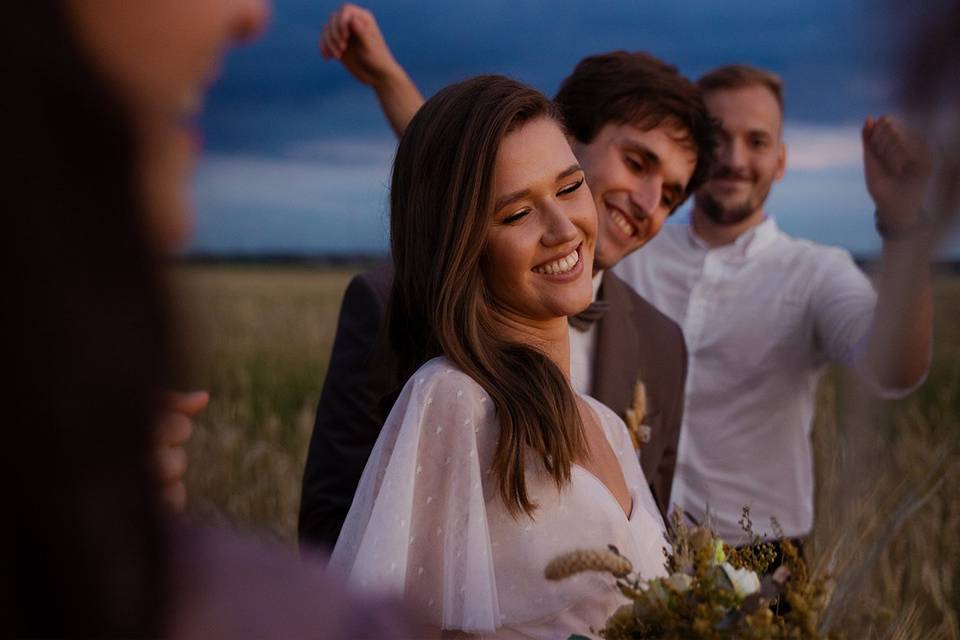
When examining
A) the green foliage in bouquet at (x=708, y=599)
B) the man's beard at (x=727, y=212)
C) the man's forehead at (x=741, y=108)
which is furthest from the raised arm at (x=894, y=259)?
the man's forehead at (x=741, y=108)

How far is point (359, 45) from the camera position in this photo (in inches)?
174

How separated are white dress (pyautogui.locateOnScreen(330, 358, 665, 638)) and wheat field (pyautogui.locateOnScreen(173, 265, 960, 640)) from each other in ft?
1.43

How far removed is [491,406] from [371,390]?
113 centimetres

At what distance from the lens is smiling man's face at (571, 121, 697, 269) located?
13.8ft

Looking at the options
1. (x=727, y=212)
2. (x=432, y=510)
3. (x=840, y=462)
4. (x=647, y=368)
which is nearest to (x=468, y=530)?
(x=432, y=510)

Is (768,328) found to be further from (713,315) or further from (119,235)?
(119,235)

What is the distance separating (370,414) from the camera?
146 inches

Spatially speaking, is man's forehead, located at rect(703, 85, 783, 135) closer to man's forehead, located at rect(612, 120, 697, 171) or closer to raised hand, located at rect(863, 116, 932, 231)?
man's forehead, located at rect(612, 120, 697, 171)

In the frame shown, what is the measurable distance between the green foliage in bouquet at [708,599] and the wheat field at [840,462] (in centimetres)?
6

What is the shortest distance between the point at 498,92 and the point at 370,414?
1.34 m

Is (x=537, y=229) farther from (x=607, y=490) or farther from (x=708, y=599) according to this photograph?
(x=708, y=599)

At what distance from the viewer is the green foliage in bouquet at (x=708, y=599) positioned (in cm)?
170

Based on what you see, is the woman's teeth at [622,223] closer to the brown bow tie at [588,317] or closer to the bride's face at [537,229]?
the brown bow tie at [588,317]

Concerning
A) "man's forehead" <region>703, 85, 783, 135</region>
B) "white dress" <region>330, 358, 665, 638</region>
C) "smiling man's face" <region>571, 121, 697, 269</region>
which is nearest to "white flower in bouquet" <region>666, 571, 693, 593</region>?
"white dress" <region>330, 358, 665, 638</region>
